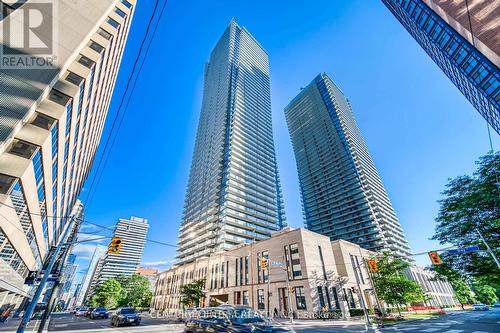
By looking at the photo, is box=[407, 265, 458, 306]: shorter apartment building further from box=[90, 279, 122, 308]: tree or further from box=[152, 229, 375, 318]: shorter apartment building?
box=[90, 279, 122, 308]: tree

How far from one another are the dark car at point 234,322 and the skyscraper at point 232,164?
5059 centimetres

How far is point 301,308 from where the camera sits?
1203 inches

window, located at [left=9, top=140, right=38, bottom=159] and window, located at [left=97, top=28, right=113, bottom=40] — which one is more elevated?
window, located at [left=97, top=28, right=113, bottom=40]

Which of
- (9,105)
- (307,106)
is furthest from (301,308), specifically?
(307,106)

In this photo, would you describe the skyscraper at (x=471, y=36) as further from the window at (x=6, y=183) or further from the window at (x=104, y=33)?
the window at (x=104, y=33)

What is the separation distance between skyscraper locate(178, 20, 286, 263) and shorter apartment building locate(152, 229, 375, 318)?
637 inches

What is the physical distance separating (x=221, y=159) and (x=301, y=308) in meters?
61.5

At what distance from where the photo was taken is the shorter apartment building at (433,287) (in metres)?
64.9

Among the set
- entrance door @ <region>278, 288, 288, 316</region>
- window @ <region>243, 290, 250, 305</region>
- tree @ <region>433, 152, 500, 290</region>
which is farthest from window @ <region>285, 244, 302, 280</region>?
tree @ <region>433, 152, 500, 290</region>

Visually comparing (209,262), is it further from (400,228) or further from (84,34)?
(400,228)

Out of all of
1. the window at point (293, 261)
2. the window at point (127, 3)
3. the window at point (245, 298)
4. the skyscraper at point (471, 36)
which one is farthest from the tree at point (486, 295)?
the window at point (127, 3)

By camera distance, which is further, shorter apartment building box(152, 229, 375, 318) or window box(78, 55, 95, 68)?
shorter apartment building box(152, 229, 375, 318)

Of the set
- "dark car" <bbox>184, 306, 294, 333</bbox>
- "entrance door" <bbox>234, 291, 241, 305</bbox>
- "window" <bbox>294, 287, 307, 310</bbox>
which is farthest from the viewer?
"entrance door" <bbox>234, 291, 241, 305</bbox>

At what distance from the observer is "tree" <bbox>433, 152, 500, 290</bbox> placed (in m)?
19.5
